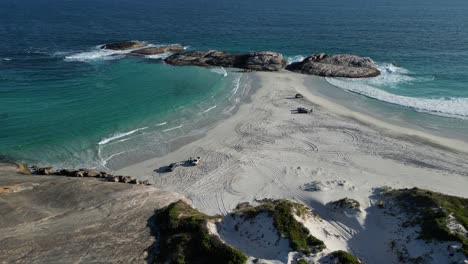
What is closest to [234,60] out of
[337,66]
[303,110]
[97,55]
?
[337,66]

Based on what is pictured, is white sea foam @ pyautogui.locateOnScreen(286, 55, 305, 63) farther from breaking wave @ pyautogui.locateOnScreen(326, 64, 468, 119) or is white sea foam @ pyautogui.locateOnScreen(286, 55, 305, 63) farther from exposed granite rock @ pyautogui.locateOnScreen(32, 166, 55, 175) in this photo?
exposed granite rock @ pyautogui.locateOnScreen(32, 166, 55, 175)

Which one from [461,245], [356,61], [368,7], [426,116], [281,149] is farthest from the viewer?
[368,7]

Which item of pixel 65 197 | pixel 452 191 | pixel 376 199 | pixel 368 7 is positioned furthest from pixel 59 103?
pixel 368 7

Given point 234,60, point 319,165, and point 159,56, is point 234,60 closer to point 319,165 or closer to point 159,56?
point 159,56

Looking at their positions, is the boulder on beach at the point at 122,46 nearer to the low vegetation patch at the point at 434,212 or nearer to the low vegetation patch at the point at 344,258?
the low vegetation patch at the point at 434,212

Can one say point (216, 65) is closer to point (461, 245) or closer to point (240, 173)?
point (240, 173)

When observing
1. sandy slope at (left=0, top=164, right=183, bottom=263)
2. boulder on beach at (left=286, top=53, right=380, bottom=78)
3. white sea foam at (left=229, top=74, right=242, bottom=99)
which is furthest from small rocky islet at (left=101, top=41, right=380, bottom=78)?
sandy slope at (left=0, top=164, right=183, bottom=263)
